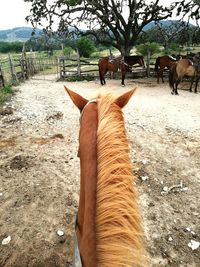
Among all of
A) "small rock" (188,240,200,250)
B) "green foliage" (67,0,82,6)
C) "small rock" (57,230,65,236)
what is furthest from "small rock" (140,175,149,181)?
"green foliage" (67,0,82,6)

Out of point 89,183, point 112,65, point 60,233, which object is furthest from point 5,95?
point 89,183

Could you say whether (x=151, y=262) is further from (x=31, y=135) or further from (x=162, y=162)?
(x=31, y=135)

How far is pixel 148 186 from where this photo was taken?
164 inches

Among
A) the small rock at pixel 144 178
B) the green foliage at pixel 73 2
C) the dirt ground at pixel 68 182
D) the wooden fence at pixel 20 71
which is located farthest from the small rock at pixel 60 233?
the green foliage at pixel 73 2

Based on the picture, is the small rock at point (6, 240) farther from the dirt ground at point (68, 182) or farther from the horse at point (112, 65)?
the horse at point (112, 65)

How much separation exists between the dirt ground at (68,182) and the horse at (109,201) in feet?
1.58

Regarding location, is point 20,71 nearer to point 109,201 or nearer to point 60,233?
point 60,233

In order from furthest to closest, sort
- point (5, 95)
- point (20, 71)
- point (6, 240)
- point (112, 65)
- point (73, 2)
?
point (20, 71) → point (73, 2) → point (112, 65) → point (5, 95) → point (6, 240)

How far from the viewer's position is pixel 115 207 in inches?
41.6

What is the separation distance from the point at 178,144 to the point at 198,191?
1714 millimetres

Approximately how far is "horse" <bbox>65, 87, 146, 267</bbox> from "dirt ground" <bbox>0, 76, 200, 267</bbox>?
1.58 ft

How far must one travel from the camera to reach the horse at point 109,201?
103 cm

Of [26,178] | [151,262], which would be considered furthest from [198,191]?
[26,178]

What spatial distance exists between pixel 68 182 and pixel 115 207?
10.9 ft
